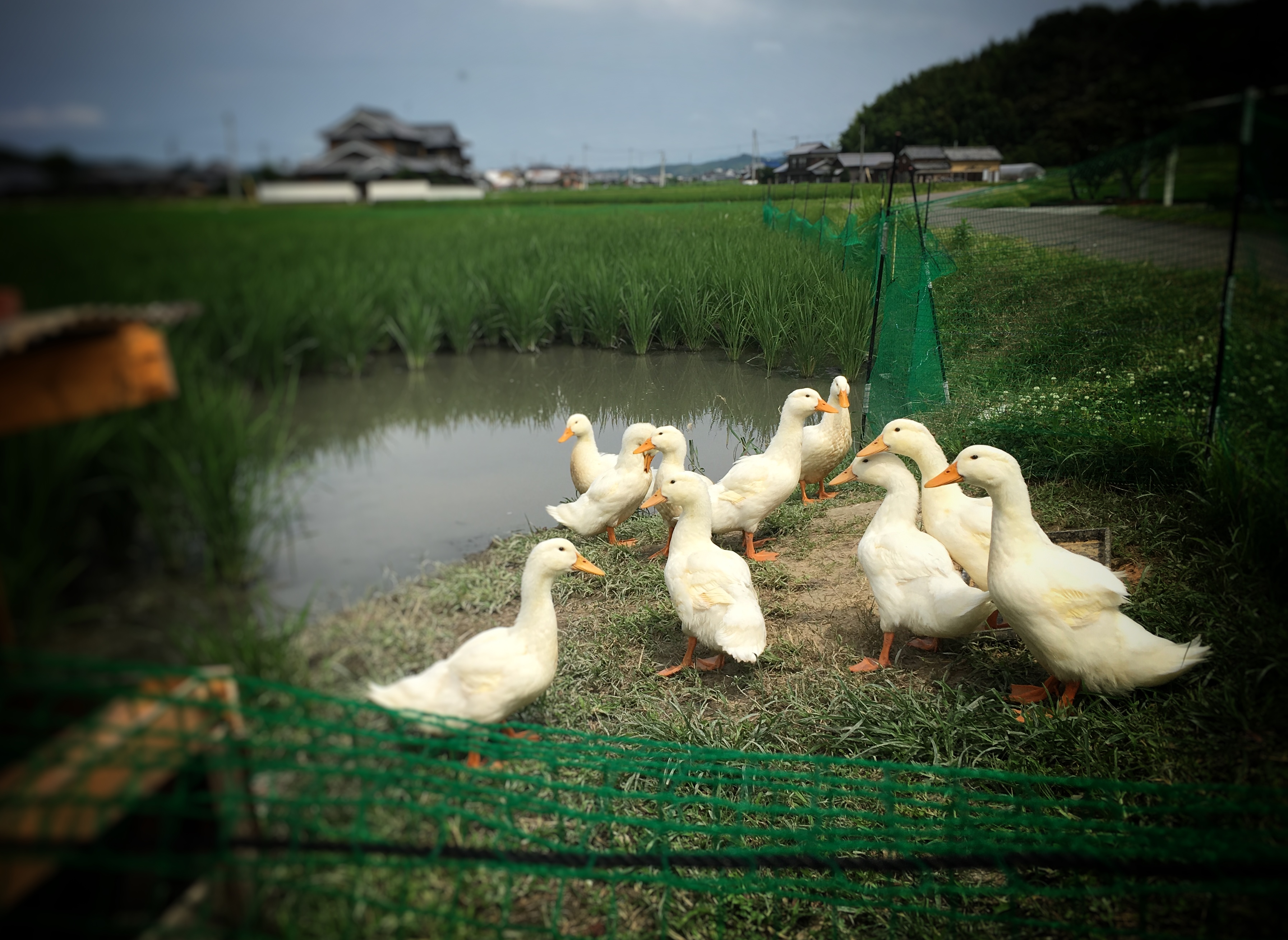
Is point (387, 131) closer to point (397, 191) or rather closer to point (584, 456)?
point (397, 191)

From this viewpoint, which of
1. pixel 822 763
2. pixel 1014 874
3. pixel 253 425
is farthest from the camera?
pixel 822 763

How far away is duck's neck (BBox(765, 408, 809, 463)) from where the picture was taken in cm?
500

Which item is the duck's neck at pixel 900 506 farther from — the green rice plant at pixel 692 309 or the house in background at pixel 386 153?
the house in background at pixel 386 153

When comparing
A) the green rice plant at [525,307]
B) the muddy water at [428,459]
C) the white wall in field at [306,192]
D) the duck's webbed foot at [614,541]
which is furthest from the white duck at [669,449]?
the white wall in field at [306,192]

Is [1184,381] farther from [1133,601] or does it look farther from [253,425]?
[253,425]

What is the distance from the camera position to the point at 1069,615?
336 centimetres

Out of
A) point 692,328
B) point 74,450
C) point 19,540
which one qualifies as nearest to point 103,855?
point 19,540

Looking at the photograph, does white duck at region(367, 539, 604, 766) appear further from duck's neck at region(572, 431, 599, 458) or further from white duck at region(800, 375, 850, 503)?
white duck at region(800, 375, 850, 503)

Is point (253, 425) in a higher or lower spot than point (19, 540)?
higher

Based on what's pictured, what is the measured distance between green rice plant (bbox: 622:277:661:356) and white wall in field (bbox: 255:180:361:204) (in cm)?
142

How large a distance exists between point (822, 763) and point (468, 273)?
2210 millimetres

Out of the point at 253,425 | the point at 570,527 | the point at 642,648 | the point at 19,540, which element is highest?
the point at 253,425

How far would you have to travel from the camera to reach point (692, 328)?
4133mm

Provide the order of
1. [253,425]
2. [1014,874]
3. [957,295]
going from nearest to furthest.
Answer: [253,425]
[1014,874]
[957,295]
